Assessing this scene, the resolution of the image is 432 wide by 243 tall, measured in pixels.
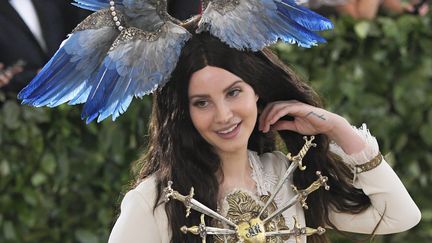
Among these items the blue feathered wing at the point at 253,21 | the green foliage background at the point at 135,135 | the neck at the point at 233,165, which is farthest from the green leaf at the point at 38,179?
the blue feathered wing at the point at 253,21

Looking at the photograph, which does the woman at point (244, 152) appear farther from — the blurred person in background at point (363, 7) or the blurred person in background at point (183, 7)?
the blurred person in background at point (363, 7)

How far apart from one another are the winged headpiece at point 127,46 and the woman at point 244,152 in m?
0.10

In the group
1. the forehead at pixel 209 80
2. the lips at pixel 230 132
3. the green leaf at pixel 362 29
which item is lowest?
the green leaf at pixel 362 29

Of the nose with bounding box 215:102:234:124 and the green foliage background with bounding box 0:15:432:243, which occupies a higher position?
the nose with bounding box 215:102:234:124

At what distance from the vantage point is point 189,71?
3332 mm

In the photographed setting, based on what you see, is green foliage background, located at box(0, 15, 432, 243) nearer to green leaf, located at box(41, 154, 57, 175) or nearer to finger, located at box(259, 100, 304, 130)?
green leaf, located at box(41, 154, 57, 175)

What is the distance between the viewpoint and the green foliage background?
498 cm

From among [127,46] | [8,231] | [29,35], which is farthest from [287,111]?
A: [29,35]

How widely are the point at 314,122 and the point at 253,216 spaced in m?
0.34

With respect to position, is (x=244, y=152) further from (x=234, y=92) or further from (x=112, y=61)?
(x=112, y=61)

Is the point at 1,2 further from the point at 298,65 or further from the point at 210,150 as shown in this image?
the point at 210,150

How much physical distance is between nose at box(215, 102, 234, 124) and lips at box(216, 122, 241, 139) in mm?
37

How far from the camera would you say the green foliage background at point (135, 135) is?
196 inches

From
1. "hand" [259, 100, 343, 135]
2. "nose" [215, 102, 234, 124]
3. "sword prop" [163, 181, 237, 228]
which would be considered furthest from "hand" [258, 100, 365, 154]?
"sword prop" [163, 181, 237, 228]
